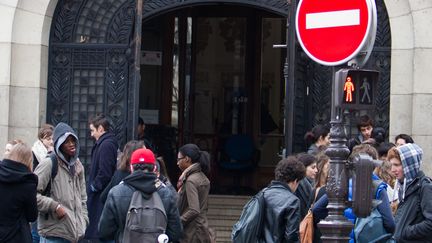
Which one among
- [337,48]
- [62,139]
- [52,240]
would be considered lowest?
[52,240]

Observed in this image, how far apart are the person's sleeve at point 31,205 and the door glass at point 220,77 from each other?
863 cm

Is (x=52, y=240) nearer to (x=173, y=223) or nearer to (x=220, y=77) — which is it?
(x=173, y=223)

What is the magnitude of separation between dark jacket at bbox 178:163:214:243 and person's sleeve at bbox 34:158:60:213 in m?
1.47

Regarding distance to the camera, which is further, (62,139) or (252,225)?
(62,139)

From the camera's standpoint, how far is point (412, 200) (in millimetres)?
9461

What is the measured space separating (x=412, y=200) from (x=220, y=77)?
9883 millimetres

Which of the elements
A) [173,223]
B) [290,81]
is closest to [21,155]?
[173,223]

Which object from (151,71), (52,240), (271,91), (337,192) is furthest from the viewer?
(271,91)

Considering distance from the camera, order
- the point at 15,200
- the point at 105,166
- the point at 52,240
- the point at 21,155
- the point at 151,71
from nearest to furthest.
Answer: the point at 15,200, the point at 21,155, the point at 52,240, the point at 105,166, the point at 151,71

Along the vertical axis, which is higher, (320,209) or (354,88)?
(354,88)

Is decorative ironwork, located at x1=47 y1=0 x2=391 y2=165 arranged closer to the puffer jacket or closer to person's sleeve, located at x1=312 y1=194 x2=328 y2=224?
the puffer jacket

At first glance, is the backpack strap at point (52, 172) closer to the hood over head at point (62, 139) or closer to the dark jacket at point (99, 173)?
the hood over head at point (62, 139)

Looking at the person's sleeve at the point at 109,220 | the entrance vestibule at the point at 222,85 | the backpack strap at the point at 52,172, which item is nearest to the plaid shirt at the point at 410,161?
the person's sleeve at the point at 109,220

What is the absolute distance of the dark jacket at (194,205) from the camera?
39.1ft
